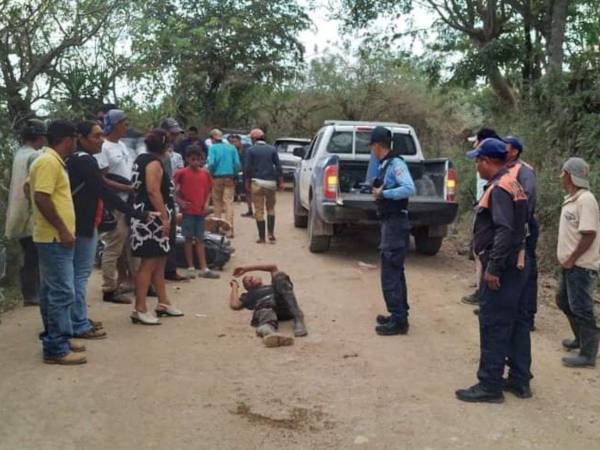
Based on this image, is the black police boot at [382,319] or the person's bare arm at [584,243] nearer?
the person's bare arm at [584,243]

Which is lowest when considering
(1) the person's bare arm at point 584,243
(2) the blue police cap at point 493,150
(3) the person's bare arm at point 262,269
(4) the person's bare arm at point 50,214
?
(3) the person's bare arm at point 262,269

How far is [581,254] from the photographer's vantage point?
5.27 m

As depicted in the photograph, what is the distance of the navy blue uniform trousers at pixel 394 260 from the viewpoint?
6.17 m

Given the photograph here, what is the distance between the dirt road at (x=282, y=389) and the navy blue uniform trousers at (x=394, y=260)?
1.16 ft

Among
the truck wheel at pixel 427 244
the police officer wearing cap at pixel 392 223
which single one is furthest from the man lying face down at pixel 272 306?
the truck wheel at pixel 427 244

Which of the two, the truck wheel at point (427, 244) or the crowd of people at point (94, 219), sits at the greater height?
the crowd of people at point (94, 219)

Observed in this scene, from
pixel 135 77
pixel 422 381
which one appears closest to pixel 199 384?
pixel 422 381

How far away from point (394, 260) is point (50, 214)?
288 cm

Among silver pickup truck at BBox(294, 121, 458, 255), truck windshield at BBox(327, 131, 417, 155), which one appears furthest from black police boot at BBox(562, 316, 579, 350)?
truck windshield at BBox(327, 131, 417, 155)

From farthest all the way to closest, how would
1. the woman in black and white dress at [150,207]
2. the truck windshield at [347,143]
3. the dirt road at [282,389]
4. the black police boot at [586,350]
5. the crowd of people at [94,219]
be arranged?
1. the truck windshield at [347,143]
2. the woman in black and white dress at [150,207]
3. the black police boot at [586,350]
4. the crowd of people at [94,219]
5. the dirt road at [282,389]

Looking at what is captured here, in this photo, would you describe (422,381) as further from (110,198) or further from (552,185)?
(552,185)

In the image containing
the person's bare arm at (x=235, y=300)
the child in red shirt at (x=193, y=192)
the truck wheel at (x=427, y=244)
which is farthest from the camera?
the truck wheel at (x=427, y=244)

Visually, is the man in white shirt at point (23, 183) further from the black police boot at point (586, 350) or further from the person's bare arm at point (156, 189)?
the black police boot at point (586, 350)

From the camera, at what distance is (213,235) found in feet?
30.6
